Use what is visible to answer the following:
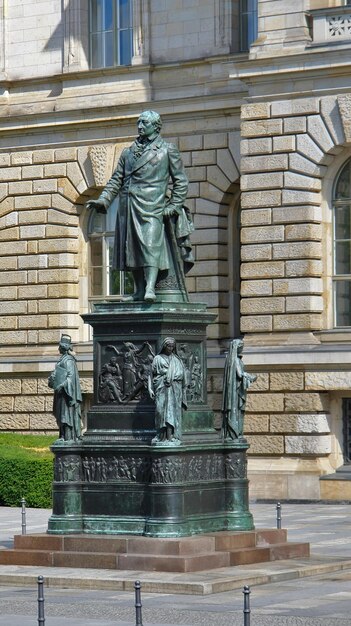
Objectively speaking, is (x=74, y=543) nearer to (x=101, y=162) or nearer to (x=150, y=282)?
(x=150, y=282)

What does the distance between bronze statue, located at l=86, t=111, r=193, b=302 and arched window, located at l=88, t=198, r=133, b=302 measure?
1823cm

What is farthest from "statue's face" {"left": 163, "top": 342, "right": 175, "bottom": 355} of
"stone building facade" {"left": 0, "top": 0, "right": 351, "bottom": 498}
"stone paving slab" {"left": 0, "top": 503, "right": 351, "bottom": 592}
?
"stone building facade" {"left": 0, "top": 0, "right": 351, "bottom": 498}

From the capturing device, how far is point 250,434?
130ft

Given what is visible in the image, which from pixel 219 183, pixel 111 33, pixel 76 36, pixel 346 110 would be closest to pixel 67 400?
pixel 346 110

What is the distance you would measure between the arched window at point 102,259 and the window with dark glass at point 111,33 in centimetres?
352

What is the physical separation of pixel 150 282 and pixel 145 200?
1.22 m

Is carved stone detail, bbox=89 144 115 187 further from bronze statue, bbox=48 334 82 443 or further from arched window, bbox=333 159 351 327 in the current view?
bronze statue, bbox=48 334 82 443

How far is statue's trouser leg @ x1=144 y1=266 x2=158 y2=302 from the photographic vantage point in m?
26.0

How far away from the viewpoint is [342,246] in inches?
1569

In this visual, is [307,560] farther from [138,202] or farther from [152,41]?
[152,41]

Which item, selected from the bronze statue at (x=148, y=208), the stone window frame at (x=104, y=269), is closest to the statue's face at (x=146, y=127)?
the bronze statue at (x=148, y=208)

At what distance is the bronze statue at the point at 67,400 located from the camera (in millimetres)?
26594

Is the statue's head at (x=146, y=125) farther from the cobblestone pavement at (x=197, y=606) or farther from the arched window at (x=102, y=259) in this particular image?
the arched window at (x=102, y=259)

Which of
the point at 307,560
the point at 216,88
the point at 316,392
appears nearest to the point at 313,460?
the point at 316,392
